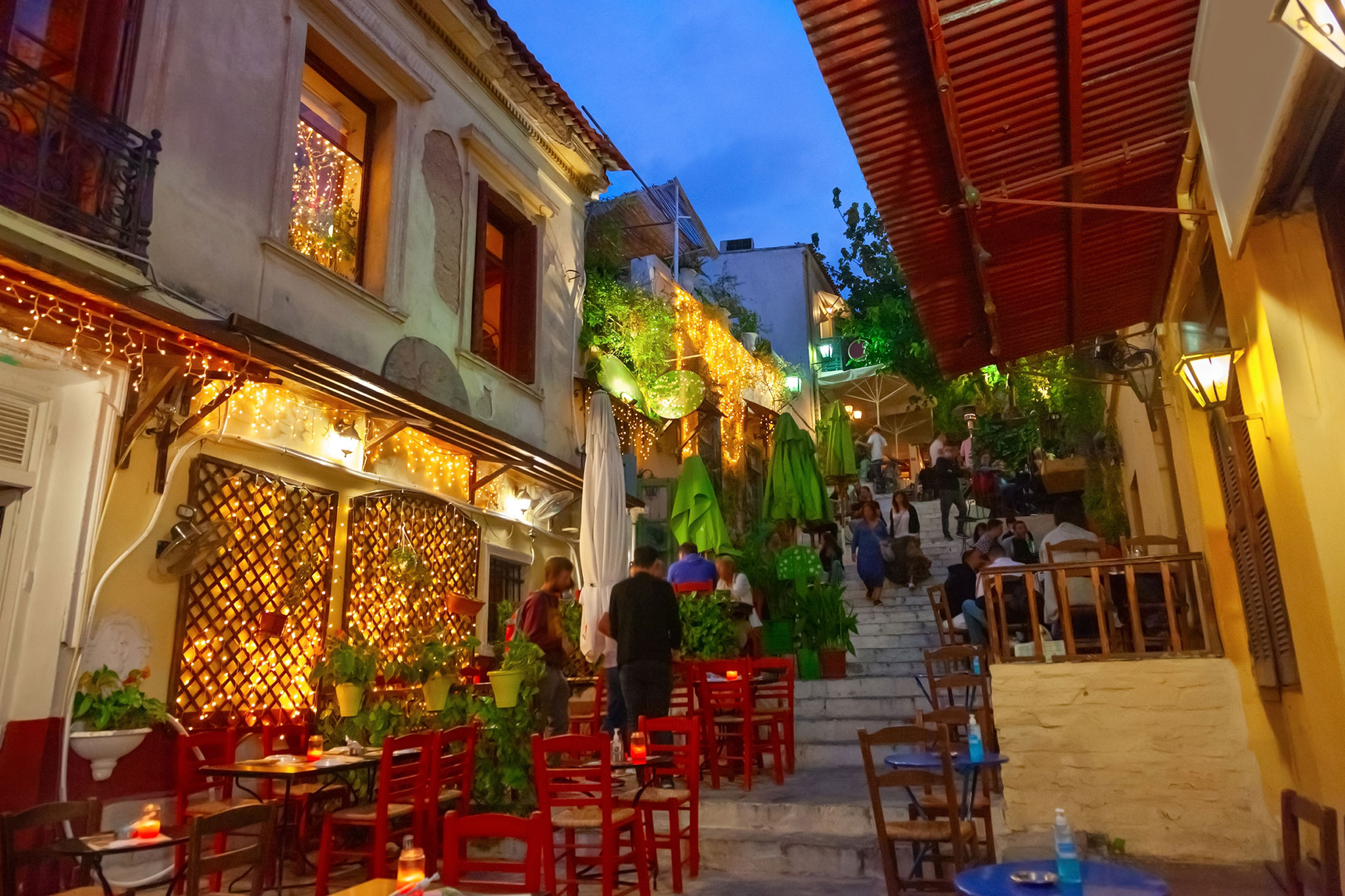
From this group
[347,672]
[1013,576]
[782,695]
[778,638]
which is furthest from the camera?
[778,638]

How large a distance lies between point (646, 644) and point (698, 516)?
5.14 meters

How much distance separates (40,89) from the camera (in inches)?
219

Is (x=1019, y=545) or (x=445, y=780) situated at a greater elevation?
(x=1019, y=545)

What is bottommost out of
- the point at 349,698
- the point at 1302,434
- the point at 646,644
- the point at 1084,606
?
the point at 349,698

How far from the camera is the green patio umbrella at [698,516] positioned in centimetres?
1243

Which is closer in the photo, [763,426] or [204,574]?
[204,574]

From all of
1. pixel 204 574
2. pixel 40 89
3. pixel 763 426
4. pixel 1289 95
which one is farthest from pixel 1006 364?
pixel 763 426

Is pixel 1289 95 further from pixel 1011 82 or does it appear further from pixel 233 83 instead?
pixel 233 83

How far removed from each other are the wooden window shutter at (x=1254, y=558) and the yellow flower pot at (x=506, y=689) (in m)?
5.17

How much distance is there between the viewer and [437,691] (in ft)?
24.7

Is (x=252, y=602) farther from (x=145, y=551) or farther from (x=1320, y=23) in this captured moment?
(x=1320, y=23)

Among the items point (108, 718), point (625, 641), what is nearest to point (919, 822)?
point (625, 641)

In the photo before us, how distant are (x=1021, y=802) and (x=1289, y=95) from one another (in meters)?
5.14

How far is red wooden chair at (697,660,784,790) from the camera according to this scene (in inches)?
303
